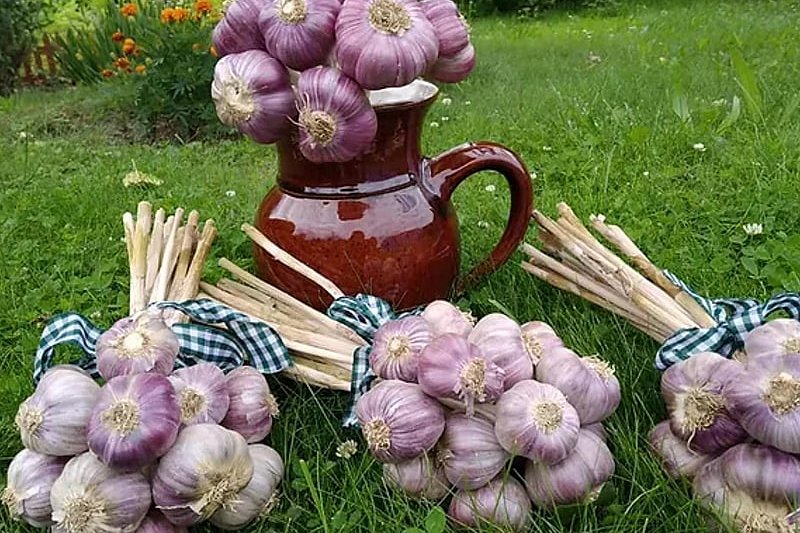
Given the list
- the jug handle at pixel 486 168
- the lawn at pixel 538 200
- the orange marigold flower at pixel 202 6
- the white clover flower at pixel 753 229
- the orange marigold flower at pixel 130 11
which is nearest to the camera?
the lawn at pixel 538 200

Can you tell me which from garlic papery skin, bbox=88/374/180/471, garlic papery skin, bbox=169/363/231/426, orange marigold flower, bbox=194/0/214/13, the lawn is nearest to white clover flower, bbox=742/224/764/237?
the lawn

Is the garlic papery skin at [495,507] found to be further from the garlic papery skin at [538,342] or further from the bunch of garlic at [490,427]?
the garlic papery skin at [538,342]

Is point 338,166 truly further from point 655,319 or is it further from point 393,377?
point 655,319

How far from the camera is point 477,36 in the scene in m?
6.71

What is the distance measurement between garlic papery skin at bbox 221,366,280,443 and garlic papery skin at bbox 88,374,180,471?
0.13 meters

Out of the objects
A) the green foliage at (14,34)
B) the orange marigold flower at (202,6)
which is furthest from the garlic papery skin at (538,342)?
the green foliage at (14,34)

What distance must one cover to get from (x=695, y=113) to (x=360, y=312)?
2.08 m

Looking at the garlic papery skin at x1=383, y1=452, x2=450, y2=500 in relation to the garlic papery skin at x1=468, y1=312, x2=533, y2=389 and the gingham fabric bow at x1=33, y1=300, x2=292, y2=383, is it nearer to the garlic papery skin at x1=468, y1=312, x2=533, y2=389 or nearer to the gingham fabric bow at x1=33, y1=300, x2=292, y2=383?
the garlic papery skin at x1=468, y1=312, x2=533, y2=389

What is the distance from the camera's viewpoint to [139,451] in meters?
1.04

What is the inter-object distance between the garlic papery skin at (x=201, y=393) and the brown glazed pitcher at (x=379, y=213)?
0.35 meters

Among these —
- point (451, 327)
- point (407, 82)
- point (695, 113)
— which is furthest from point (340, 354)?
point (695, 113)

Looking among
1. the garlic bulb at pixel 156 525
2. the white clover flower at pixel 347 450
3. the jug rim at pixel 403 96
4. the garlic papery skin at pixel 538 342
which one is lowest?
the white clover flower at pixel 347 450

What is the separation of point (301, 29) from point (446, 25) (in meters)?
0.24

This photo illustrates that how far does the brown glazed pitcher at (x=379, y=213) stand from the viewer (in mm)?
1486
